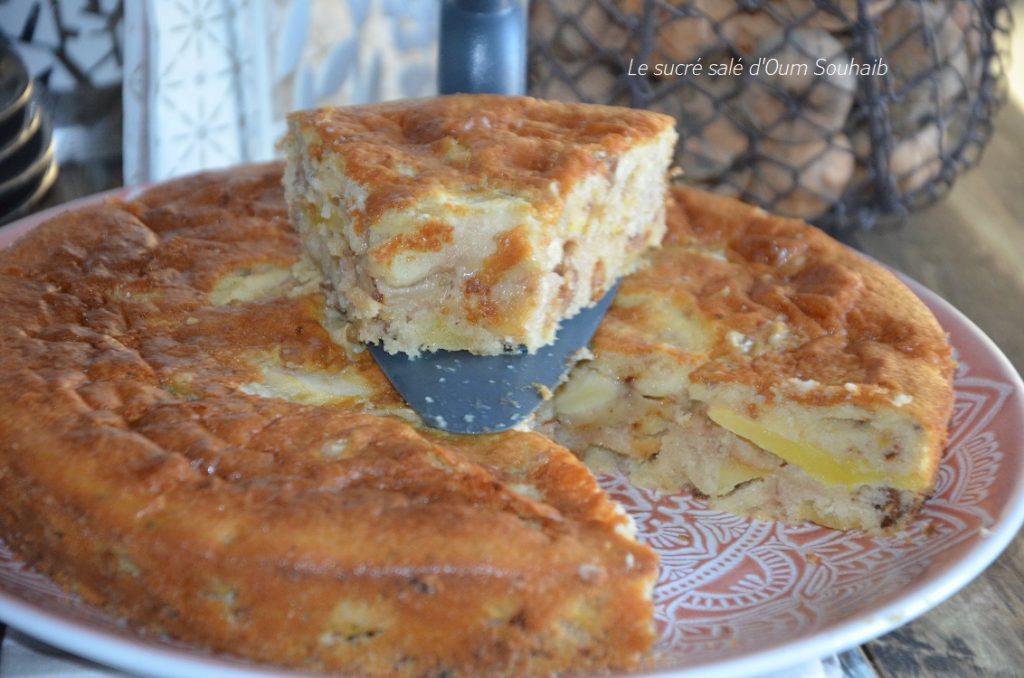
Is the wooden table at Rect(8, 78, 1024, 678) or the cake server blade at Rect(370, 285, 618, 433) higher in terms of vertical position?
the cake server blade at Rect(370, 285, 618, 433)

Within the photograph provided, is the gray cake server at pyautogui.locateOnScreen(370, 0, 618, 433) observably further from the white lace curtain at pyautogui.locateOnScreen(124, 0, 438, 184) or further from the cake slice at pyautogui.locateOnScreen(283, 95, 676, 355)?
the white lace curtain at pyautogui.locateOnScreen(124, 0, 438, 184)

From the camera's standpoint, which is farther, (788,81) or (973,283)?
(973,283)

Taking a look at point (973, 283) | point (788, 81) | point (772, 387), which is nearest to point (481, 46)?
point (788, 81)

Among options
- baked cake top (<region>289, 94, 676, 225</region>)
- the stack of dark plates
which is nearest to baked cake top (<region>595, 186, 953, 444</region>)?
baked cake top (<region>289, 94, 676, 225</region>)

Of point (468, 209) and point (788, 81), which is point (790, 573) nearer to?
point (468, 209)

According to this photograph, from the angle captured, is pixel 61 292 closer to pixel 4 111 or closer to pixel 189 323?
pixel 189 323

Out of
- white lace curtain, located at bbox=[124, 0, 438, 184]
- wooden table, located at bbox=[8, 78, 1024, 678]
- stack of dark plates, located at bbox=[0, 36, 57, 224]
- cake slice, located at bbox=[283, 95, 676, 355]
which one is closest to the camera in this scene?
wooden table, located at bbox=[8, 78, 1024, 678]
